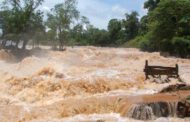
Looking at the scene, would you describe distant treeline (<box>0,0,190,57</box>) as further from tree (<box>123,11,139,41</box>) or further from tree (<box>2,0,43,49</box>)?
tree (<box>123,11,139,41</box>)

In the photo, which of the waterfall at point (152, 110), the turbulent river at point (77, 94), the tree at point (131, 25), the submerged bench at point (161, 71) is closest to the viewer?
the waterfall at point (152, 110)

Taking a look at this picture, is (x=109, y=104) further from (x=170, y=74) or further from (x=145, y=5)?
(x=145, y=5)

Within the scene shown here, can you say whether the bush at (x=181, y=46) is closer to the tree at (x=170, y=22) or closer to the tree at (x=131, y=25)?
the tree at (x=170, y=22)

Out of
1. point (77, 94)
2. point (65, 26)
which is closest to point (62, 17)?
point (65, 26)

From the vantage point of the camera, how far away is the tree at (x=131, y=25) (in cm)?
7406

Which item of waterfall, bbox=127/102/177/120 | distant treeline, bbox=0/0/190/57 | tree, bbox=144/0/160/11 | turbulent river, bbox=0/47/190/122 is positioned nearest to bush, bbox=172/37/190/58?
distant treeline, bbox=0/0/190/57

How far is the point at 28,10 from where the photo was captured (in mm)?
41094

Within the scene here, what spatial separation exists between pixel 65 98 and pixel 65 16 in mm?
23741

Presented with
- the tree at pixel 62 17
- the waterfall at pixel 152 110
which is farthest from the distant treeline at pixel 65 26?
the waterfall at pixel 152 110

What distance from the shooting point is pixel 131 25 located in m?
74.3

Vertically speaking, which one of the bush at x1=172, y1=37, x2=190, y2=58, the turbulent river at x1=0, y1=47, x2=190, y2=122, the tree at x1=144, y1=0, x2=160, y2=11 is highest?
the tree at x1=144, y1=0, x2=160, y2=11

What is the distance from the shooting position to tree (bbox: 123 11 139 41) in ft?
243

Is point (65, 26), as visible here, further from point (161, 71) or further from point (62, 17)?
point (161, 71)

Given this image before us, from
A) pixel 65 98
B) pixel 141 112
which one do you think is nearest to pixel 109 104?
pixel 141 112
